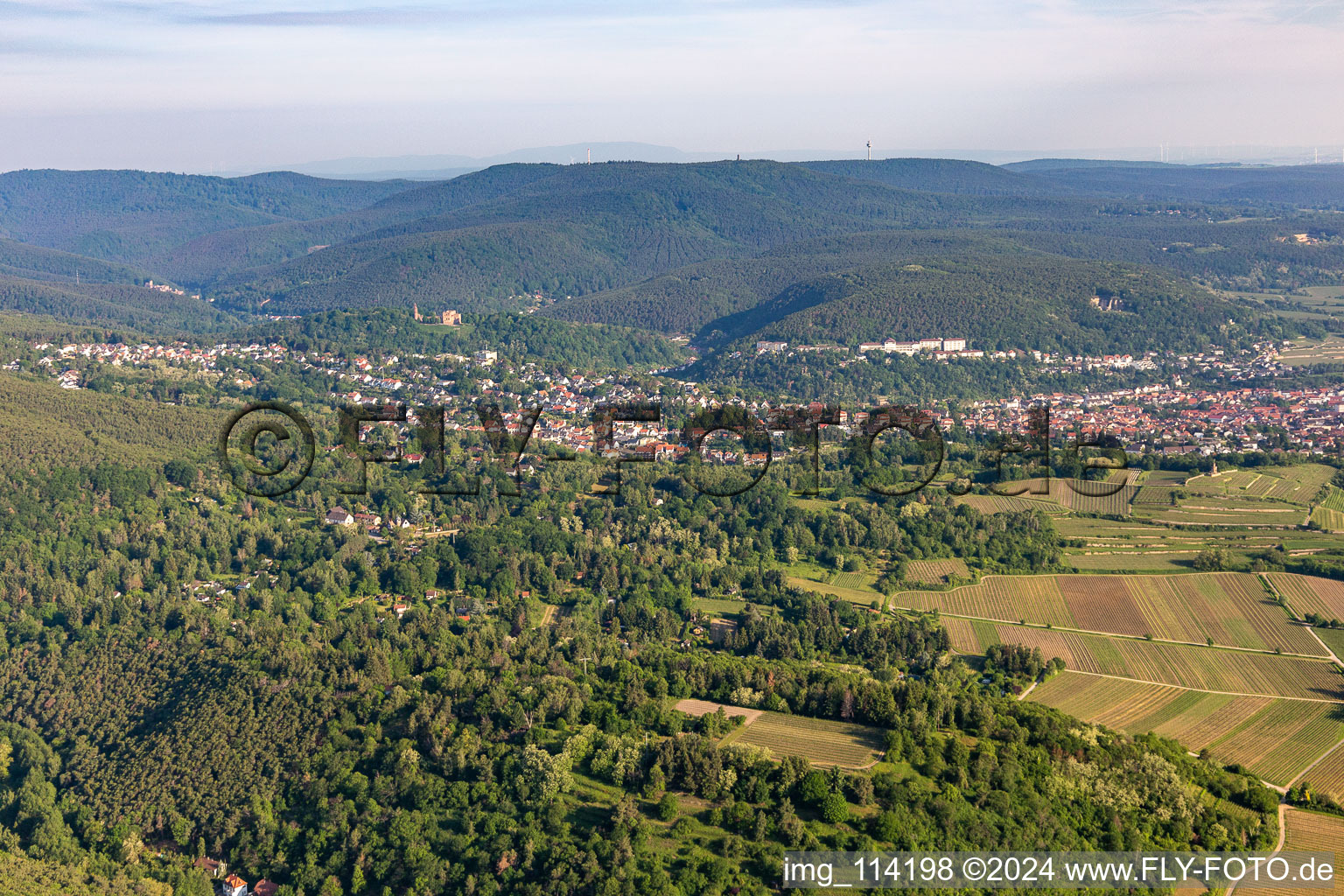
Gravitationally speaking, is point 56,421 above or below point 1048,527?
above

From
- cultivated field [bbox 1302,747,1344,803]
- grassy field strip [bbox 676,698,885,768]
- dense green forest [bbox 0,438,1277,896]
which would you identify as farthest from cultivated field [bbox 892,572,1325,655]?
grassy field strip [bbox 676,698,885,768]

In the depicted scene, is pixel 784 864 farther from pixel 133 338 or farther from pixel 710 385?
pixel 133 338

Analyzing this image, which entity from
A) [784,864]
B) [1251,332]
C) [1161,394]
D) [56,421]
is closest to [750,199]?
[1251,332]

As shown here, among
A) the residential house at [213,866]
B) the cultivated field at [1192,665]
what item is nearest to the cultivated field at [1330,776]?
the cultivated field at [1192,665]

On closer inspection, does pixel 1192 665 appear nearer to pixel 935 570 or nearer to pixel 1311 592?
pixel 1311 592

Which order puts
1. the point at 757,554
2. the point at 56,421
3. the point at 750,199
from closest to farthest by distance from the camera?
the point at 757,554 < the point at 56,421 < the point at 750,199

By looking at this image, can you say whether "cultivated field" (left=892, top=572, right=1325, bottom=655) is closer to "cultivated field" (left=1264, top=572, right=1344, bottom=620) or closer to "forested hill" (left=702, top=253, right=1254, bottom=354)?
"cultivated field" (left=1264, top=572, right=1344, bottom=620)
